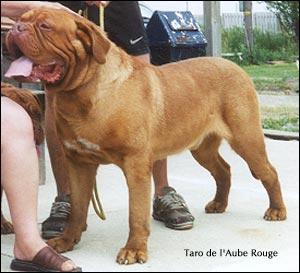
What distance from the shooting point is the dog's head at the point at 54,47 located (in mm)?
2533

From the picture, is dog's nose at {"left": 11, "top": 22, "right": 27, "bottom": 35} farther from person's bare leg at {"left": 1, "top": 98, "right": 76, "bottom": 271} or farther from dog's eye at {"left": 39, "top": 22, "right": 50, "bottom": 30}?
person's bare leg at {"left": 1, "top": 98, "right": 76, "bottom": 271}

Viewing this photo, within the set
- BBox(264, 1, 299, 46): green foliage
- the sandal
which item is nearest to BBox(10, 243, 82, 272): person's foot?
the sandal

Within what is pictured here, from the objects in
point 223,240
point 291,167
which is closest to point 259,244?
point 223,240

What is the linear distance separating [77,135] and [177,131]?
590 millimetres

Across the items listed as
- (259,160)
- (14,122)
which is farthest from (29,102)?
(259,160)

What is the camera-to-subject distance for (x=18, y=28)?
8.24 feet

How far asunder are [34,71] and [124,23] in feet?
3.70

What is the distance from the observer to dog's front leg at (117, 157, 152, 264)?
9.90 feet

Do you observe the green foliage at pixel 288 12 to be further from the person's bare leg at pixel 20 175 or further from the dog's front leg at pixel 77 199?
the person's bare leg at pixel 20 175

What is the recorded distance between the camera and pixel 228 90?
143 inches

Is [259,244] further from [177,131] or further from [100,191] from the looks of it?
[100,191]

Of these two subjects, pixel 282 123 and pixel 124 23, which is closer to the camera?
pixel 124 23

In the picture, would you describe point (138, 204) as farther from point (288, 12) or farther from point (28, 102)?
point (288, 12)

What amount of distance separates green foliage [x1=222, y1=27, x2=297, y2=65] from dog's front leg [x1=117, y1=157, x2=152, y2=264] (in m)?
14.1
